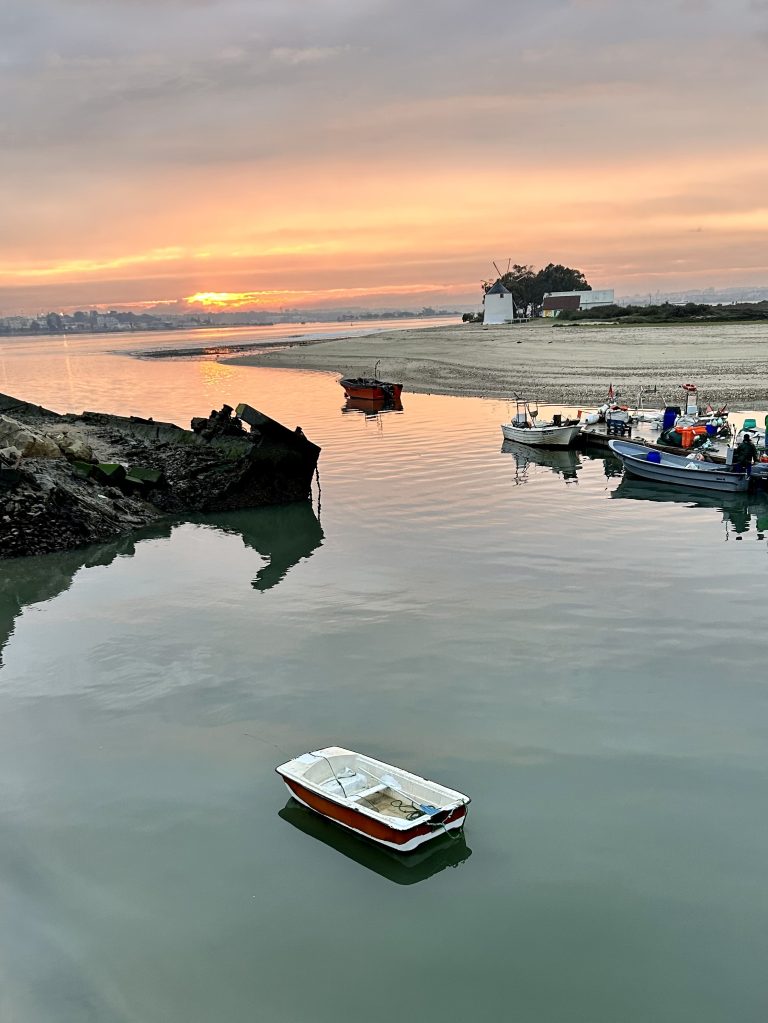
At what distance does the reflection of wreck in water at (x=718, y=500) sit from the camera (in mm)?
24094

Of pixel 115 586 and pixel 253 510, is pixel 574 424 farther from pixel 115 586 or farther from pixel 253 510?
pixel 115 586

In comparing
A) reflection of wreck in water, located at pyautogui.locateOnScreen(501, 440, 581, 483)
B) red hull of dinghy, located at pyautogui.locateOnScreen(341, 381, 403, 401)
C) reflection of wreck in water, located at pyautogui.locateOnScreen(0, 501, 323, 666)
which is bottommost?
reflection of wreck in water, located at pyautogui.locateOnScreen(0, 501, 323, 666)

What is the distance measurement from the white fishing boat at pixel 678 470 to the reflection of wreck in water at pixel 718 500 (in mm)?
249

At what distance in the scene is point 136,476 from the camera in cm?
2805

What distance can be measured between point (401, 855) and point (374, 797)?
0.75 meters

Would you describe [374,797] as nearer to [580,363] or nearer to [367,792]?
[367,792]

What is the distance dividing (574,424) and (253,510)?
607 inches

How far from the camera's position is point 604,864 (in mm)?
9242

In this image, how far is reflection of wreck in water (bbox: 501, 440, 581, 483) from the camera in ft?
104

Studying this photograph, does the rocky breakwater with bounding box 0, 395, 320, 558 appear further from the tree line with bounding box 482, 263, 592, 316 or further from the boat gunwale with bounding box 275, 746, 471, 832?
the tree line with bounding box 482, 263, 592, 316

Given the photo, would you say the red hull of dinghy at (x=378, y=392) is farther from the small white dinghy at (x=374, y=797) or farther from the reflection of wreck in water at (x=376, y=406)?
the small white dinghy at (x=374, y=797)

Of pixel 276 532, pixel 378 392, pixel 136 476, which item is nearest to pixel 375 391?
pixel 378 392

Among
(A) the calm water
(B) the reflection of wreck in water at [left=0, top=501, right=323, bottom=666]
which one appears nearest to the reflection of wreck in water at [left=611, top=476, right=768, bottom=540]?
(A) the calm water

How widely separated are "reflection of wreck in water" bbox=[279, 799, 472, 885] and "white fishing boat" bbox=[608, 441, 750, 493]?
21.0 metres
